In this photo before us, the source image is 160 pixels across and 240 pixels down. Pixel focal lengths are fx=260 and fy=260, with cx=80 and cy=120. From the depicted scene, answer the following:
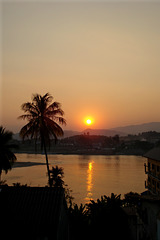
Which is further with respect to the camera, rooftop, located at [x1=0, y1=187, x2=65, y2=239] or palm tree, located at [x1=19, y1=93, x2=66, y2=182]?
palm tree, located at [x1=19, y1=93, x2=66, y2=182]

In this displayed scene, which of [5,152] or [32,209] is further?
[5,152]

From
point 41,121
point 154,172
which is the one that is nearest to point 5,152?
point 41,121

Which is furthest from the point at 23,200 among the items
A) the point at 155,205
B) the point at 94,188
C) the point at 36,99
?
the point at 94,188

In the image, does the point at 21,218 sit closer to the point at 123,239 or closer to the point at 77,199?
the point at 123,239

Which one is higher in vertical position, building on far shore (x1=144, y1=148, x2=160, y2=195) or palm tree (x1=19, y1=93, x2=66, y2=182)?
palm tree (x1=19, y1=93, x2=66, y2=182)

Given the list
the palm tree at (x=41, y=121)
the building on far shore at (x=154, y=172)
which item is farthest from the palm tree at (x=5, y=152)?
the building on far shore at (x=154, y=172)

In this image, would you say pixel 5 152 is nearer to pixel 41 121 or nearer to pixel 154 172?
pixel 41 121

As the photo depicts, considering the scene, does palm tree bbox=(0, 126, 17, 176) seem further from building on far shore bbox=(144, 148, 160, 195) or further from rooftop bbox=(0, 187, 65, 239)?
building on far shore bbox=(144, 148, 160, 195)

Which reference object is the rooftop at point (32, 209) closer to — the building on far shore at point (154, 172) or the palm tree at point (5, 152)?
the palm tree at point (5, 152)

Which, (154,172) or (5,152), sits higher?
(5,152)

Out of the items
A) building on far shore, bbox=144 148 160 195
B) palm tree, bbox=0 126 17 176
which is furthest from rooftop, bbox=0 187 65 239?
building on far shore, bbox=144 148 160 195

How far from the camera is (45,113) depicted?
23.2 meters

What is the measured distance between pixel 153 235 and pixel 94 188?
36233 millimetres

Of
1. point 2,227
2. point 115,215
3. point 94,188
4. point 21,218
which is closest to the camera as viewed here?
point 2,227
